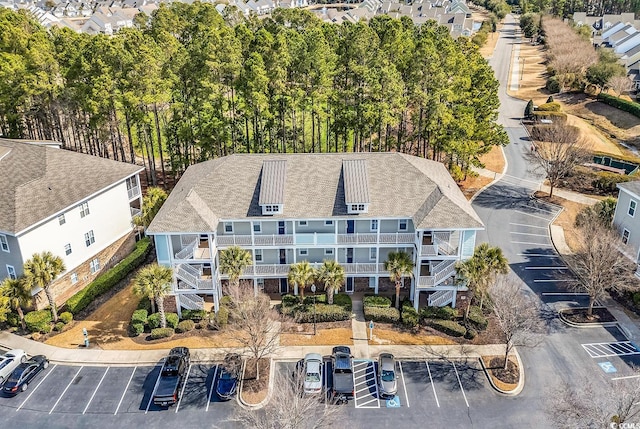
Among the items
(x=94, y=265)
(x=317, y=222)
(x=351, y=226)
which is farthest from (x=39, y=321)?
(x=351, y=226)

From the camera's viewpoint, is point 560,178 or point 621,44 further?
point 621,44

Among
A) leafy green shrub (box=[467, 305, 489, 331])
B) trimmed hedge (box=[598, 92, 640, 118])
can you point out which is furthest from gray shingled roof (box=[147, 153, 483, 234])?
trimmed hedge (box=[598, 92, 640, 118])

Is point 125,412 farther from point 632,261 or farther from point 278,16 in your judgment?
point 278,16

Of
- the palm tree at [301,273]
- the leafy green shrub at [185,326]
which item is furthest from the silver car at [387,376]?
the leafy green shrub at [185,326]

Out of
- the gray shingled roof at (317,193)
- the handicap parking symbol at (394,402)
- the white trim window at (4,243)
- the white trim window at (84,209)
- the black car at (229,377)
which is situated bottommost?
the handicap parking symbol at (394,402)

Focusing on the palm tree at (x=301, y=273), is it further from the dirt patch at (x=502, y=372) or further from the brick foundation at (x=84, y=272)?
the brick foundation at (x=84, y=272)

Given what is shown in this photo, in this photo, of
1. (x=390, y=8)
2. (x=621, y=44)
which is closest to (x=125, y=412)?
(x=621, y=44)
